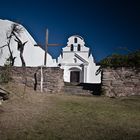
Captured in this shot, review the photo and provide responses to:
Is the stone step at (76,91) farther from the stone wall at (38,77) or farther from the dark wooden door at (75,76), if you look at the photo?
the dark wooden door at (75,76)

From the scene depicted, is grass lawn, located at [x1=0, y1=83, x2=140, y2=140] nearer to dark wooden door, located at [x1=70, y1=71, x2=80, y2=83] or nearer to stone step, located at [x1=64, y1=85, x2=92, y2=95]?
stone step, located at [x1=64, y1=85, x2=92, y2=95]

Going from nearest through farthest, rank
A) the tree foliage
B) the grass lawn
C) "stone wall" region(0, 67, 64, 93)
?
the grass lawn → the tree foliage → "stone wall" region(0, 67, 64, 93)

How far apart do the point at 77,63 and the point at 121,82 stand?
14.6m

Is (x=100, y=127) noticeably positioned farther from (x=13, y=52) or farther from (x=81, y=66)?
(x=81, y=66)

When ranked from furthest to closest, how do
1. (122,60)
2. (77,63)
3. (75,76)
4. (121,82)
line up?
(77,63) → (75,76) → (122,60) → (121,82)

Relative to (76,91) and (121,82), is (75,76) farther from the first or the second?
(121,82)

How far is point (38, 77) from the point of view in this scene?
528 inches

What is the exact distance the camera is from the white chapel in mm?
26266

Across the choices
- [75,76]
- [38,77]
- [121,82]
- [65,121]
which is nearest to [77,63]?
[75,76]

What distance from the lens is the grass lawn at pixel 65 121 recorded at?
197 inches

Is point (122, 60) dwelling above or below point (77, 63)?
below

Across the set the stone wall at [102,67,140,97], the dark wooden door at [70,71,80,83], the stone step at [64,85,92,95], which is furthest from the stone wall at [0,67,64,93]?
the dark wooden door at [70,71,80,83]

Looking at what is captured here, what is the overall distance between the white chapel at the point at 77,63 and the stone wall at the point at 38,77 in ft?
40.2

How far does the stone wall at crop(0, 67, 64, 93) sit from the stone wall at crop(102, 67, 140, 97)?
266cm
